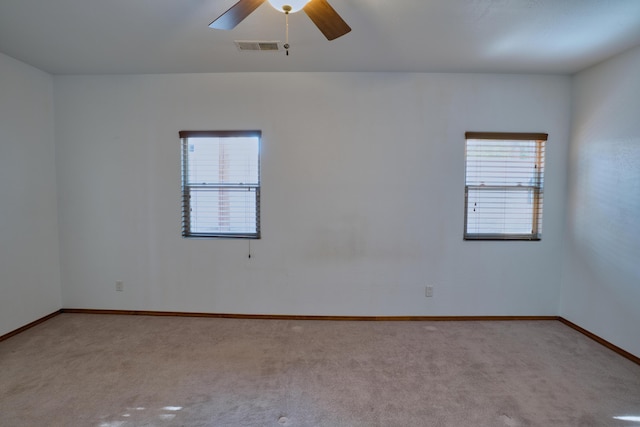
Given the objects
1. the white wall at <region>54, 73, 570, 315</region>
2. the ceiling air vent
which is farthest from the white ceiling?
the white wall at <region>54, 73, 570, 315</region>

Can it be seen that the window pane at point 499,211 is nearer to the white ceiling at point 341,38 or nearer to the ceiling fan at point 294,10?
the white ceiling at point 341,38

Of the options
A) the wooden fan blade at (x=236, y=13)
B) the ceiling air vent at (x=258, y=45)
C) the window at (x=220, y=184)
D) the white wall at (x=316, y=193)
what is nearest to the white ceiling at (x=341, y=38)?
the ceiling air vent at (x=258, y=45)

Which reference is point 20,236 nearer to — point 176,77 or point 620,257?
point 176,77

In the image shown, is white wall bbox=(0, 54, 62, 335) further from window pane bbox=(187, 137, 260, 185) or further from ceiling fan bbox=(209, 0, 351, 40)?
ceiling fan bbox=(209, 0, 351, 40)

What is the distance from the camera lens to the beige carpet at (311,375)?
1768 mm

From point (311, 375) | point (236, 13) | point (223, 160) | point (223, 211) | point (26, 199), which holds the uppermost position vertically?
point (236, 13)

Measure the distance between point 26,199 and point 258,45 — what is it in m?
2.84

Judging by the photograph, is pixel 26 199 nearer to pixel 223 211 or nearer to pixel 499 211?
pixel 223 211

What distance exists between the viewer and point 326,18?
65.8 inches

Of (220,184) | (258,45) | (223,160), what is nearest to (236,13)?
(258,45)

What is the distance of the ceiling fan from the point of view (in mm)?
1540

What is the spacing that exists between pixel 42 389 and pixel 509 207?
441 cm

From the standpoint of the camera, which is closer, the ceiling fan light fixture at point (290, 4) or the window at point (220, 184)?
the ceiling fan light fixture at point (290, 4)

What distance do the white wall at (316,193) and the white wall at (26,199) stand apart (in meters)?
0.12
